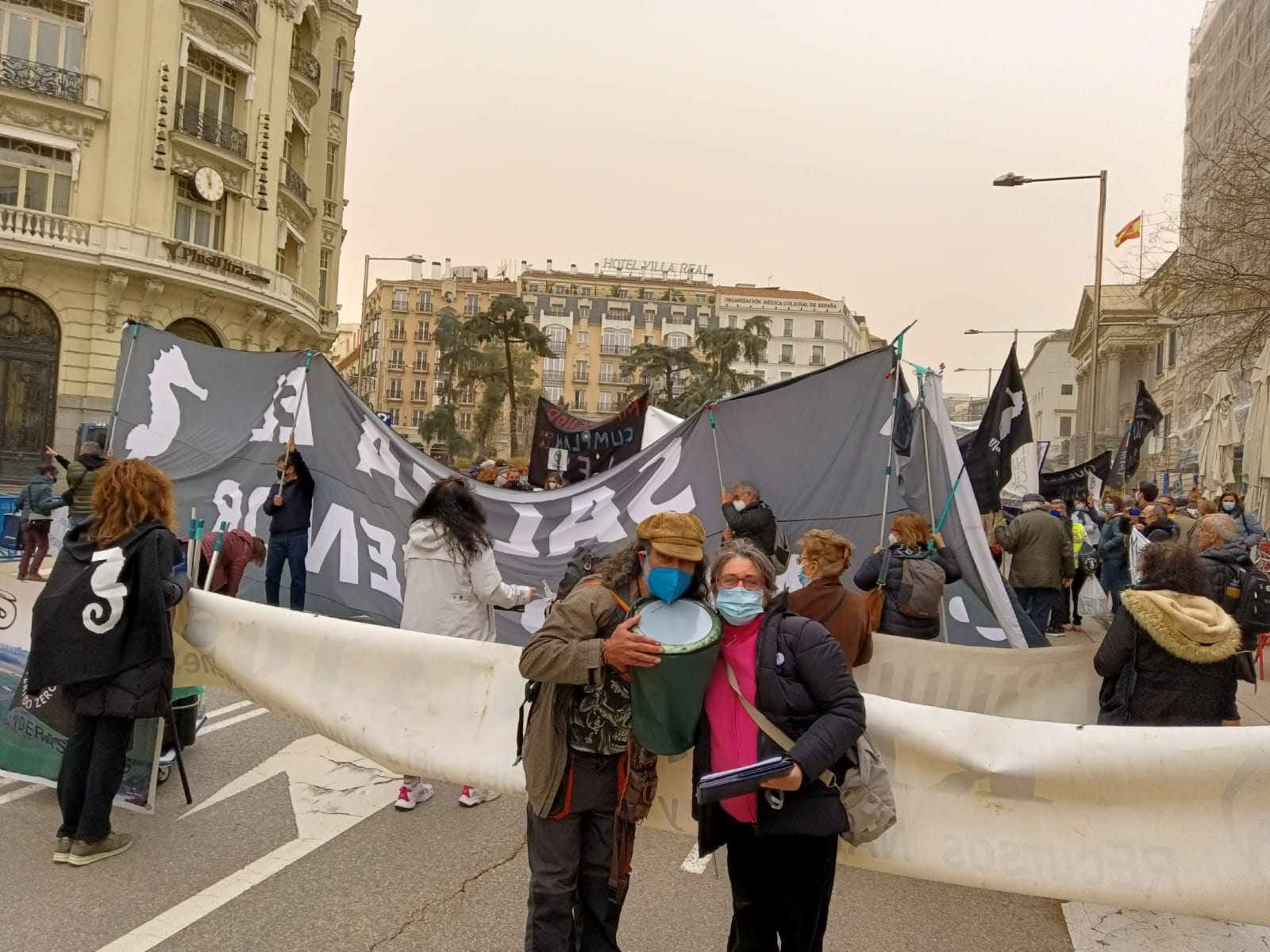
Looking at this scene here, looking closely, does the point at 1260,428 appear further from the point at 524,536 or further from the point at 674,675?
the point at 674,675

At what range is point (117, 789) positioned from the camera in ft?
13.6

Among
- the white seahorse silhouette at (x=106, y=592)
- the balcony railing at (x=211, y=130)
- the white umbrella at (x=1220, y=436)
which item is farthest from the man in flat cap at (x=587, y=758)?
the balcony railing at (x=211, y=130)

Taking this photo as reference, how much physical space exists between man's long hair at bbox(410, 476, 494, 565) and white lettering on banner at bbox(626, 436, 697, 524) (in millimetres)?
2371

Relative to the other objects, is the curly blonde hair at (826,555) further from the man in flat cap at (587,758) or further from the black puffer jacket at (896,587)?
the man in flat cap at (587,758)

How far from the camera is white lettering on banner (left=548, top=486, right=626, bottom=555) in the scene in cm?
703

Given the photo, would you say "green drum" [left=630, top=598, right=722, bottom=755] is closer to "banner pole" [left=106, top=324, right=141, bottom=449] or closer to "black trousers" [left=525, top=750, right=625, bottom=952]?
"black trousers" [left=525, top=750, right=625, bottom=952]

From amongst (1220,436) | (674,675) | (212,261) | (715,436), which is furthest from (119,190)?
(674,675)

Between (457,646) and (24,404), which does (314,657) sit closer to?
(457,646)

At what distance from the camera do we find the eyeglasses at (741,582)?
2701mm

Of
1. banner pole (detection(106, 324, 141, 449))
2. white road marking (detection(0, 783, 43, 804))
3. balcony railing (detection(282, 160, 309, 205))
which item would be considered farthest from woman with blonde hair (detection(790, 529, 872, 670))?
balcony railing (detection(282, 160, 309, 205))

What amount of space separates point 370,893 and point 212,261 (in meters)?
26.6

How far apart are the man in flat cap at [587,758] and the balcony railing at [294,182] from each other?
3114 centimetres

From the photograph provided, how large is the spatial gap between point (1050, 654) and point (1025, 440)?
7.91ft

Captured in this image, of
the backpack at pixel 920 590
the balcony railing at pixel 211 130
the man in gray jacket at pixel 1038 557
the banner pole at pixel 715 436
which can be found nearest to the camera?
the backpack at pixel 920 590
